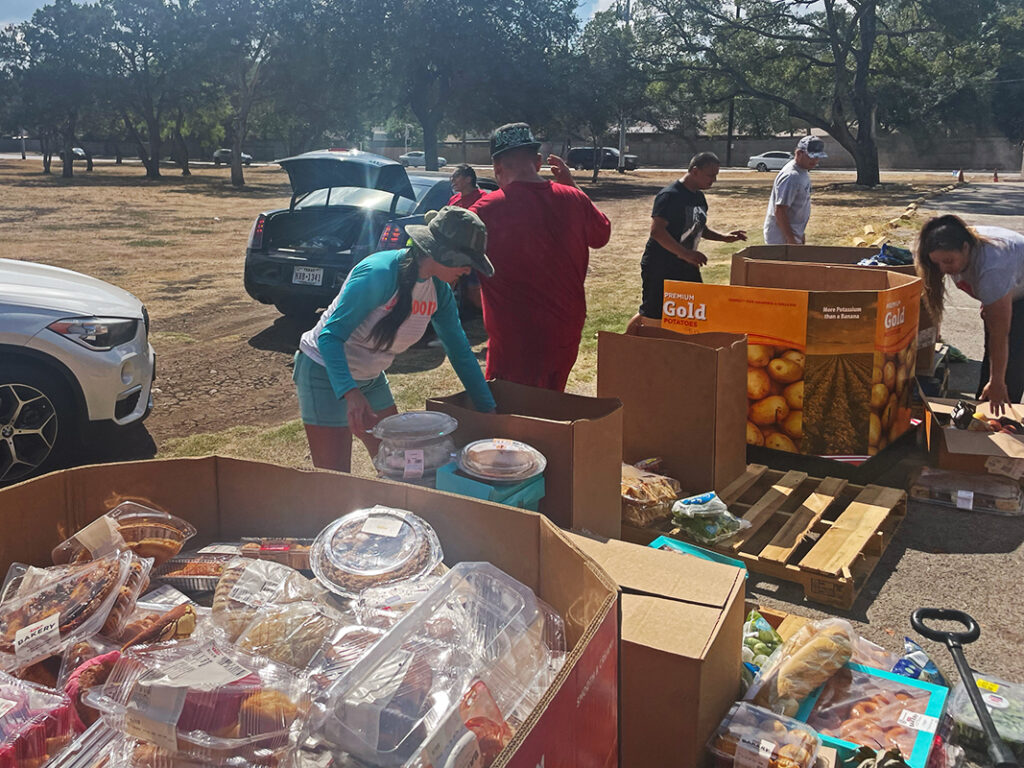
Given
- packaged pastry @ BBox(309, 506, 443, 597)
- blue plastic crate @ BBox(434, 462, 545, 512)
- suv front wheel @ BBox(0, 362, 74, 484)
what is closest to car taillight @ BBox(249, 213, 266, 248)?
suv front wheel @ BBox(0, 362, 74, 484)

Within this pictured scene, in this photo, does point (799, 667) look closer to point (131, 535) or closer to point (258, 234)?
point (131, 535)

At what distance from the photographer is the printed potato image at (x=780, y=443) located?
5305 mm

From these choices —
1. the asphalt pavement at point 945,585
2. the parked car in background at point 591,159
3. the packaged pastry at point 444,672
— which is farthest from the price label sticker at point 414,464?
the parked car in background at point 591,159

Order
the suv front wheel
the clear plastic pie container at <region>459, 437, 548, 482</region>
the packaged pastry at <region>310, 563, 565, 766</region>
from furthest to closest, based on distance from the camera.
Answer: the suv front wheel
the clear plastic pie container at <region>459, 437, 548, 482</region>
the packaged pastry at <region>310, 563, 565, 766</region>

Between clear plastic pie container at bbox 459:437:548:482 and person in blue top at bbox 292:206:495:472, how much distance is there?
0.50m

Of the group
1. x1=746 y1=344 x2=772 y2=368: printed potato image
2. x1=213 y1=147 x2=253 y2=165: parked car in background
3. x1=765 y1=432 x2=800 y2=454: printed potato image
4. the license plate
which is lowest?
x1=765 y1=432 x2=800 y2=454: printed potato image

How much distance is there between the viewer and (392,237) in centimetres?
800

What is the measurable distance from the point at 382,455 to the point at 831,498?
2782mm

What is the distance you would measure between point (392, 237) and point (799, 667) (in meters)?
6.12

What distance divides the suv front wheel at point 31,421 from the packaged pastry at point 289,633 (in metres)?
3.83

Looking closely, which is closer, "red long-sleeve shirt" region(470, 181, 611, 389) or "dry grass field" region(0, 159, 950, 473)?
"red long-sleeve shirt" region(470, 181, 611, 389)

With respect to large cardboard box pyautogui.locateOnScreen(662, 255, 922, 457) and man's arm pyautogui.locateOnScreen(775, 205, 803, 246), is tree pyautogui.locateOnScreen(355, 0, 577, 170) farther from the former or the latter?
large cardboard box pyautogui.locateOnScreen(662, 255, 922, 457)

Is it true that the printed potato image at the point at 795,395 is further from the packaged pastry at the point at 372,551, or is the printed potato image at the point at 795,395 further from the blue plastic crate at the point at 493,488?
the packaged pastry at the point at 372,551

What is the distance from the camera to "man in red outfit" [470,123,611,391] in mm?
4352
